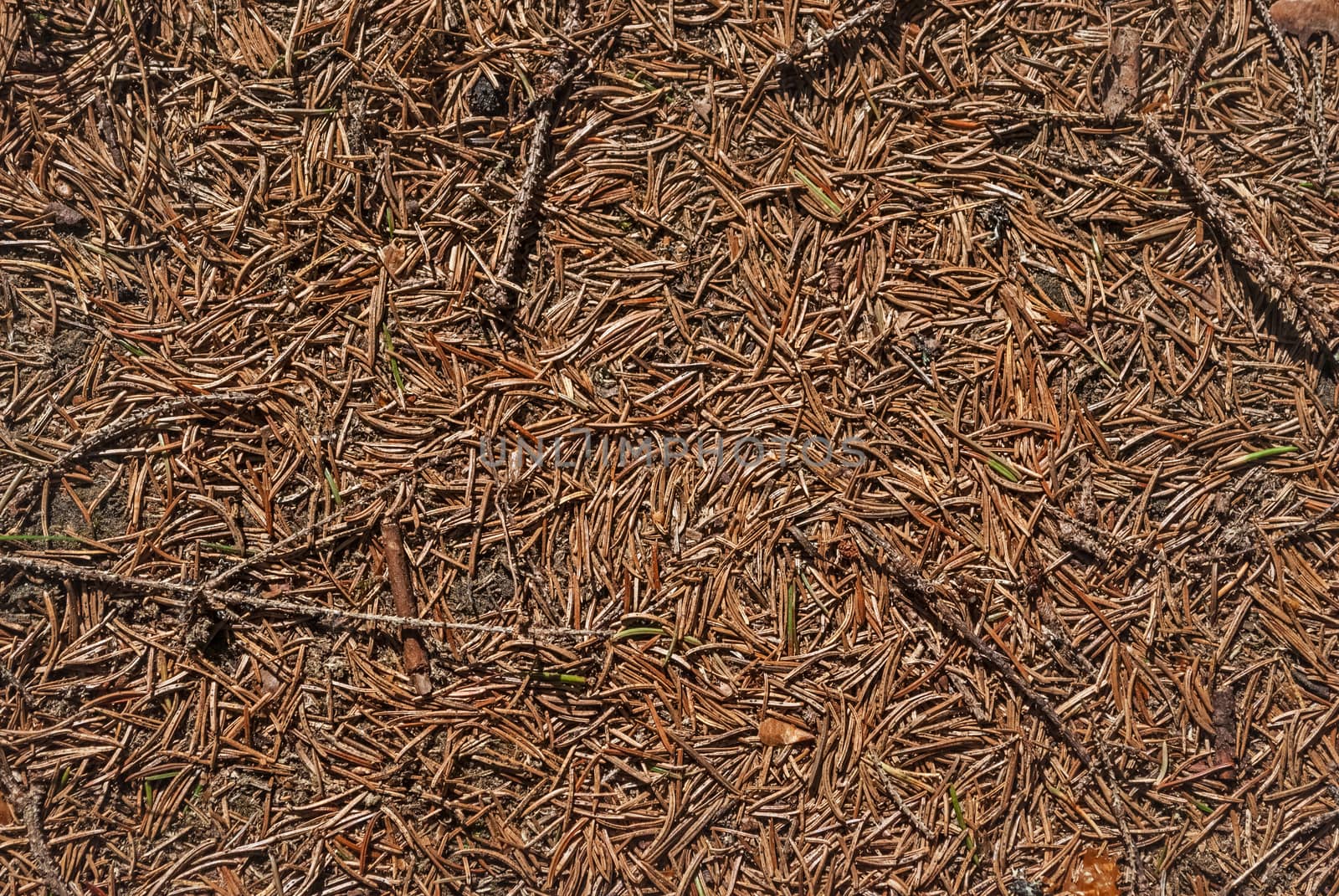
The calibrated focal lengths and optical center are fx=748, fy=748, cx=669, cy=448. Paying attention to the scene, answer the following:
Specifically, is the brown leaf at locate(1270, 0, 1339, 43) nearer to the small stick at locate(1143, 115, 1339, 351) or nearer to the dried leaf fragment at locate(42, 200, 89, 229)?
the small stick at locate(1143, 115, 1339, 351)

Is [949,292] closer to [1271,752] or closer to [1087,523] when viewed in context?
[1087,523]

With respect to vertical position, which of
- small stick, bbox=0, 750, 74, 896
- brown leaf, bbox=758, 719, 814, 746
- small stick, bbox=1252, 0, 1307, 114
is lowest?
small stick, bbox=0, 750, 74, 896

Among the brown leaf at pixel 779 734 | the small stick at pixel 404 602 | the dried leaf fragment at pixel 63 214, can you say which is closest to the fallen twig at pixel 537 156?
the small stick at pixel 404 602

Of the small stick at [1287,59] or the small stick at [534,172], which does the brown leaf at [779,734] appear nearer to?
the small stick at [534,172]

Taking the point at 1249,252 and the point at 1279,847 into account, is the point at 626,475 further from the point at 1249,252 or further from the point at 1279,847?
the point at 1279,847

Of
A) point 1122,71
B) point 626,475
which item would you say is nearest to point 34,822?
point 626,475

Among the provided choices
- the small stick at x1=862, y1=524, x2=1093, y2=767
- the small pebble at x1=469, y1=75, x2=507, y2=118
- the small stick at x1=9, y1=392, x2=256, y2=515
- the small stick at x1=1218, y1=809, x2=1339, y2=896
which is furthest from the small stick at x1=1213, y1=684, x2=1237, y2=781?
the small stick at x1=9, y1=392, x2=256, y2=515
